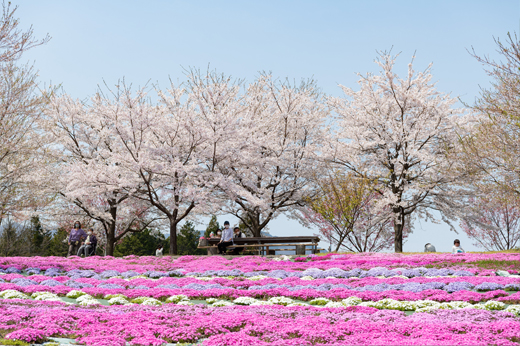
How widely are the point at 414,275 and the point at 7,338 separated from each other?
12.0m

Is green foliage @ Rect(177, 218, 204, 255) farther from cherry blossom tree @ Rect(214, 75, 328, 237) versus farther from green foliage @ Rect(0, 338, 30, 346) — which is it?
green foliage @ Rect(0, 338, 30, 346)

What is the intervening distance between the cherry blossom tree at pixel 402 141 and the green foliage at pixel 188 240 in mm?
15090

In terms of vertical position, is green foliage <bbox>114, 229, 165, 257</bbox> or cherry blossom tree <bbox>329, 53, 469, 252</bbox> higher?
cherry blossom tree <bbox>329, 53, 469, 252</bbox>

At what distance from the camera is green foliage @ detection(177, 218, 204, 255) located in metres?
38.3

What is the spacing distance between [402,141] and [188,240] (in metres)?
20.2

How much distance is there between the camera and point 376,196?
Result: 3194 centimetres

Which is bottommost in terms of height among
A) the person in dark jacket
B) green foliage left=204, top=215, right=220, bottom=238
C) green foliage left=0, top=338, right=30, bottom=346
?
green foliage left=0, top=338, right=30, bottom=346


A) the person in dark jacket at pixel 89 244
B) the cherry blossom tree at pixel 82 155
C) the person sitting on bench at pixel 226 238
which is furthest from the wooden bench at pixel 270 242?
the cherry blossom tree at pixel 82 155

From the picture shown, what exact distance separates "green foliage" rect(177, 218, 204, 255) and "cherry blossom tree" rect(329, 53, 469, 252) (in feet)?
49.5

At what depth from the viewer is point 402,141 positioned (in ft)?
94.7

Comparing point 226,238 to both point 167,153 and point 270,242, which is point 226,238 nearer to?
point 270,242

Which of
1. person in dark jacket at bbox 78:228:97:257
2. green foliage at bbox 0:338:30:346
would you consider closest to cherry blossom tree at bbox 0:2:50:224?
person in dark jacket at bbox 78:228:97:257

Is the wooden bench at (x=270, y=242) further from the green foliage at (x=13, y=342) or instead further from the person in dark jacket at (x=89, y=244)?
the green foliage at (x=13, y=342)

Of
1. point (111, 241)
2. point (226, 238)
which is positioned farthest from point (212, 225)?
point (226, 238)
